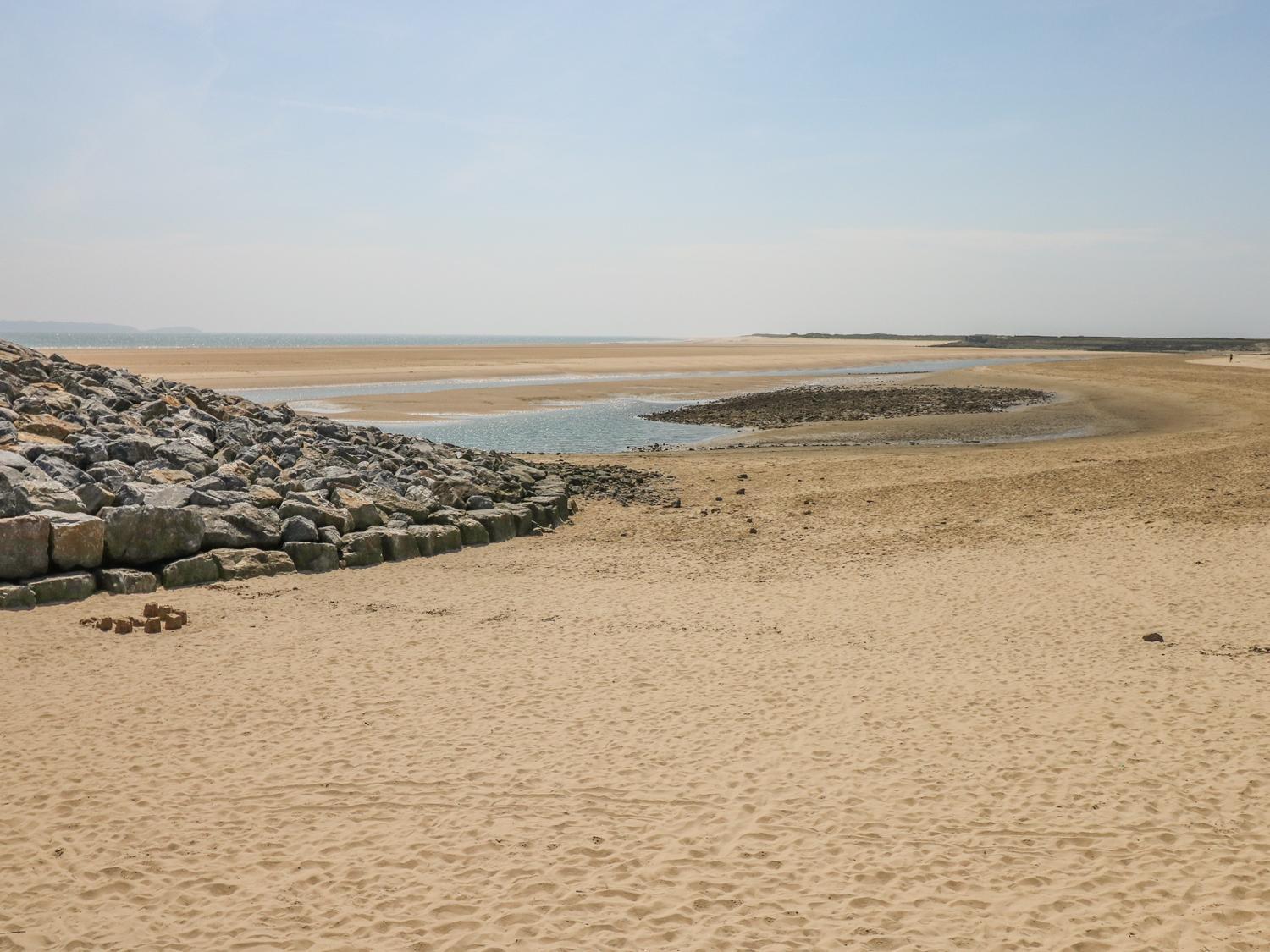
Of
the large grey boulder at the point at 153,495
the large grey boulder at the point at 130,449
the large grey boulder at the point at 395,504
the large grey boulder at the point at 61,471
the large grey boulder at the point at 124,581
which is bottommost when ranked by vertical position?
the large grey boulder at the point at 124,581

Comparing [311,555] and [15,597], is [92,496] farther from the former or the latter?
[311,555]

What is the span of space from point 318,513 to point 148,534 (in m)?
2.69

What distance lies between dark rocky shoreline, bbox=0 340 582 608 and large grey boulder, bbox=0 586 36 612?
0.02m

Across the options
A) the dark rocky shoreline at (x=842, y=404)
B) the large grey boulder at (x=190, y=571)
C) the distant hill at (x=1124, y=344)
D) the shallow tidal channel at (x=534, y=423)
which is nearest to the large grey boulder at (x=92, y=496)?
the large grey boulder at (x=190, y=571)

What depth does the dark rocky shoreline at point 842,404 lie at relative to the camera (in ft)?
131

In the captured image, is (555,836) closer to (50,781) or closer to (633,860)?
(633,860)

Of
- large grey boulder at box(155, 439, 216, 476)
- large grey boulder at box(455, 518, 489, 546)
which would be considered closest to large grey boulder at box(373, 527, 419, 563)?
large grey boulder at box(455, 518, 489, 546)

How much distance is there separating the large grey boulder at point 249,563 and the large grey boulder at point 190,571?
108 millimetres

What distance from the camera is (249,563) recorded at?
13.6 m

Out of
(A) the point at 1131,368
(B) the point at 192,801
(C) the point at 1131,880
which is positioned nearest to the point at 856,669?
(C) the point at 1131,880

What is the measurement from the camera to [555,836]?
Answer: 6621 millimetres

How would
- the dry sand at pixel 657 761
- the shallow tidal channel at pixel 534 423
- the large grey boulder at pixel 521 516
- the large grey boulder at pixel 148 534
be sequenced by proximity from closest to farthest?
1. the dry sand at pixel 657 761
2. the large grey boulder at pixel 148 534
3. the large grey boulder at pixel 521 516
4. the shallow tidal channel at pixel 534 423

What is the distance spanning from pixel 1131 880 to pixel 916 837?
54.2 inches

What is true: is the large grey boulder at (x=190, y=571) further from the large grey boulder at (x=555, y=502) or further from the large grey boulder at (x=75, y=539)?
the large grey boulder at (x=555, y=502)
